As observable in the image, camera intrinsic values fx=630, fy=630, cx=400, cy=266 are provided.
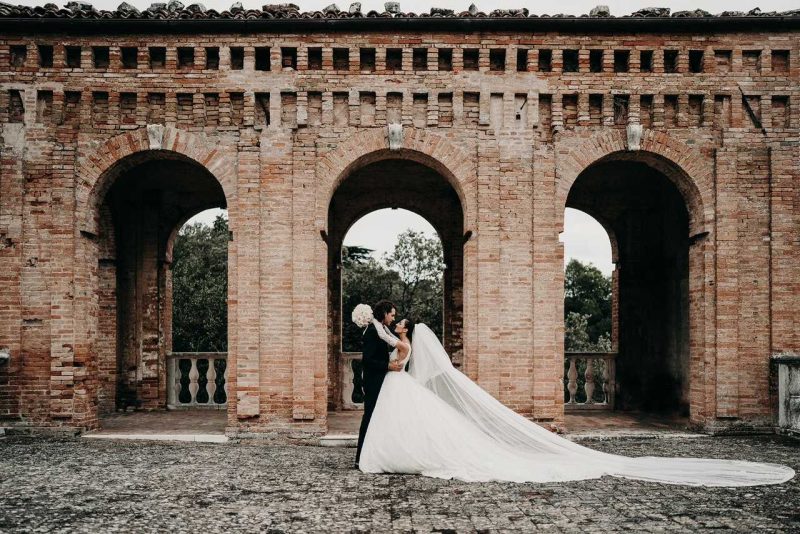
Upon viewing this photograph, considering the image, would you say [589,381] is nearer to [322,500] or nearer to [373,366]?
[373,366]

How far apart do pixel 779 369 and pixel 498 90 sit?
21.7 feet

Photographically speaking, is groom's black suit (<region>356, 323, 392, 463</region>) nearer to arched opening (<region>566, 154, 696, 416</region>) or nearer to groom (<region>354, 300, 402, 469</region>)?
groom (<region>354, 300, 402, 469</region>)

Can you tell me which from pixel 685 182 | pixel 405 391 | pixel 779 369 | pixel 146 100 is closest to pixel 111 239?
pixel 146 100

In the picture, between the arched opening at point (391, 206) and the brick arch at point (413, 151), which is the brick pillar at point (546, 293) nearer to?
the brick arch at point (413, 151)

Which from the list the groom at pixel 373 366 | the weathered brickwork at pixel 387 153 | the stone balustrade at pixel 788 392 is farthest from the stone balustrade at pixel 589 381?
the groom at pixel 373 366

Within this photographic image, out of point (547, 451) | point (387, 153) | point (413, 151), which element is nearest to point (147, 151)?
point (387, 153)

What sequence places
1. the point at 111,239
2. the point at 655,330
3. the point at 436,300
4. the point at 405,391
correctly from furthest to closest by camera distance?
the point at 436,300 < the point at 655,330 < the point at 111,239 < the point at 405,391

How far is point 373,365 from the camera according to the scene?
27.1 ft

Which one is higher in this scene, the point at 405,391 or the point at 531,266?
the point at 531,266

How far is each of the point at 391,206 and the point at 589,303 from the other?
30266mm

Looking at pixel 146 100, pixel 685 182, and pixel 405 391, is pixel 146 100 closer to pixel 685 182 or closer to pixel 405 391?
pixel 405 391

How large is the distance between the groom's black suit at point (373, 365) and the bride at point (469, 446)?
12 centimetres

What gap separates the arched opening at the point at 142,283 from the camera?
13.6m

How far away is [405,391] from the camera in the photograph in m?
8.08
